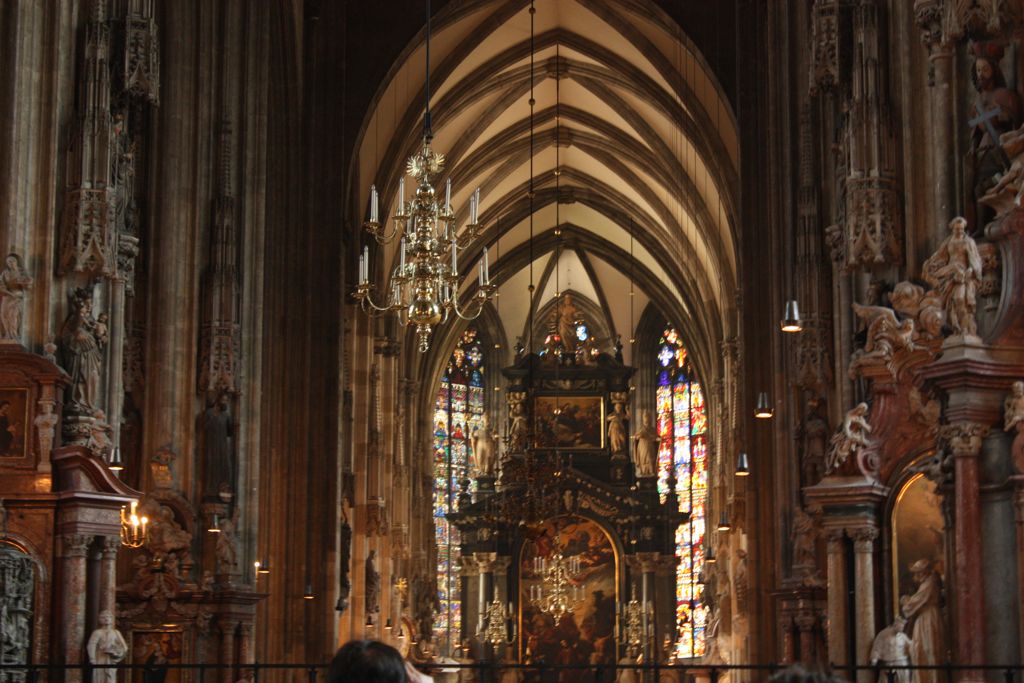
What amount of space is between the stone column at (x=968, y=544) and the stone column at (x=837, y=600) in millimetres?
3748

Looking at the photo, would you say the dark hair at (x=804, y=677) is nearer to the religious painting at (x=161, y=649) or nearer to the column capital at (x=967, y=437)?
the column capital at (x=967, y=437)

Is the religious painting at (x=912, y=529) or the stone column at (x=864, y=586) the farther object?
the stone column at (x=864, y=586)

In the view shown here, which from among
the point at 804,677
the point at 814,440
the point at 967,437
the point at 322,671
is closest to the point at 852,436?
the point at 967,437

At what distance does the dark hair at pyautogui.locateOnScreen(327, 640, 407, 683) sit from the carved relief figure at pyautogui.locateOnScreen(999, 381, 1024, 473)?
27.8ft

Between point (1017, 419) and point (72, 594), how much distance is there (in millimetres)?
9149

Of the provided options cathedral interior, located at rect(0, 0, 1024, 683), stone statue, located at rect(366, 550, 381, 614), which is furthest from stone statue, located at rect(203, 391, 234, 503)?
stone statue, located at rect(366, 550, 381, 614)

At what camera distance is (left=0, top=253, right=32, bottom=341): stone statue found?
54.5 ft

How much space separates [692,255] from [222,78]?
21769 mm

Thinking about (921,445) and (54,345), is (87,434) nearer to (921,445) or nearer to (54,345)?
(54,345)

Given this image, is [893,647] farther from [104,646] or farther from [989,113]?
[104,646]

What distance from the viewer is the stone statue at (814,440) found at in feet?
70.9

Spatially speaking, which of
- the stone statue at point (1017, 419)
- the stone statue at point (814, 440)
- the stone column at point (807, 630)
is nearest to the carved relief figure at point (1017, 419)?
Result: the stone statue at point (1017, 419)

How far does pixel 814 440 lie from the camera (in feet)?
71.6

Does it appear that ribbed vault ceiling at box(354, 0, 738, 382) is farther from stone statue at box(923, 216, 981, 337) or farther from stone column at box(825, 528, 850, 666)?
stone statue at box(923, 216, 981, 337)
